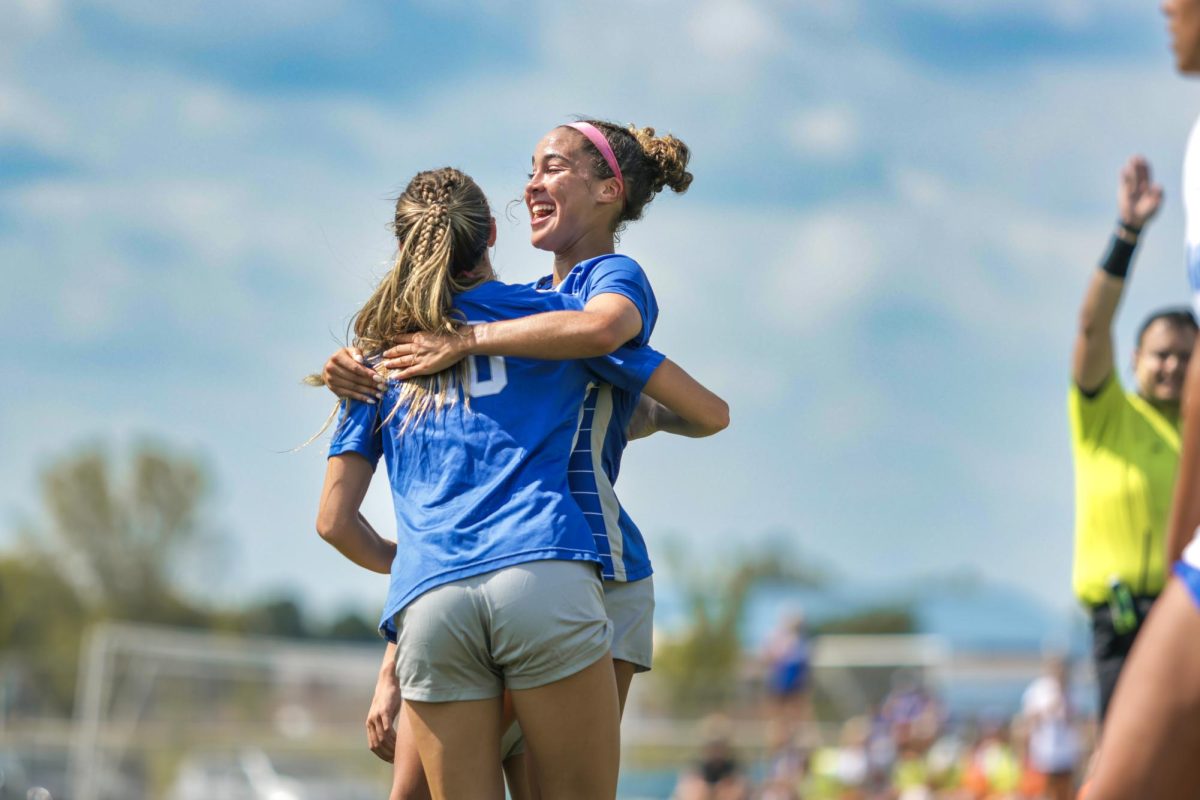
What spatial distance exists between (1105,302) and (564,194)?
2389mm

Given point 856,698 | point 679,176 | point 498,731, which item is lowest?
point 856,698

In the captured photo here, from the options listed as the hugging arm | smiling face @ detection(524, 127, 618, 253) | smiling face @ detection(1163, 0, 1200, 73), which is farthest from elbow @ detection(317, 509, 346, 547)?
smiling face @ detection(1163, 0, 1200, 73)

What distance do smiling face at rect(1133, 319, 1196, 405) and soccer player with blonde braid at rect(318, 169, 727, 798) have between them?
9.09ft

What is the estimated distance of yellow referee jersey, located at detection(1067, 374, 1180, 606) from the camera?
17.6 feet

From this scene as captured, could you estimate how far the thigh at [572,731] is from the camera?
3119mm

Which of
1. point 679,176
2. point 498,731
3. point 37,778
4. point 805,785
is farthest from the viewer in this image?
point 805,785

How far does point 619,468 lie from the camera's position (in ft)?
12.4

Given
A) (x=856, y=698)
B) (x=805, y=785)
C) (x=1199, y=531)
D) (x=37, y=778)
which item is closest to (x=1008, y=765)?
(x=805, y=785)

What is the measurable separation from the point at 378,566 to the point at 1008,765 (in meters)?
14.6

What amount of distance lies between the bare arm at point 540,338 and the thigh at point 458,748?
81 cm

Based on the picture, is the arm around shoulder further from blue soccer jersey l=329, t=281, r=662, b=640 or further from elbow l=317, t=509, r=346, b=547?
elbow l=317, t=509, r=346, b=547

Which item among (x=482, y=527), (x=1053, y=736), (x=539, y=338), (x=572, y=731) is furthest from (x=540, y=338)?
(x=1053, y=736)

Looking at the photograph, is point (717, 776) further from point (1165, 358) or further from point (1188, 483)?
point (1188, 483)

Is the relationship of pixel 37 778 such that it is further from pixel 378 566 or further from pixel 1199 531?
pixel 1199 531
